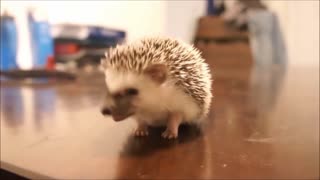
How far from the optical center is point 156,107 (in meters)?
0.57

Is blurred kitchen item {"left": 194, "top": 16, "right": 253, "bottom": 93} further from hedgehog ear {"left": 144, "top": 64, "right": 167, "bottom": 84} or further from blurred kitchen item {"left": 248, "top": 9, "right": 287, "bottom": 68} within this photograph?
hedgehog ear {"left": 144, "top": 64, "right": 167, "bottom": 84}

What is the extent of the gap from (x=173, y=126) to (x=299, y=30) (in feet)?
7.70

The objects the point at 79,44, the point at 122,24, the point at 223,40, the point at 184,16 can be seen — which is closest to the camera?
the point at 79,44

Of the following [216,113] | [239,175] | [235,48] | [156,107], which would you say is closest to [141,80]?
[156,107]

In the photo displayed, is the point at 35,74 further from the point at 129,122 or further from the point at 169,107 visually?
the point at 169,107

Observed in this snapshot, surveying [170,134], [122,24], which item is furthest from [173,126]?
[122,24]

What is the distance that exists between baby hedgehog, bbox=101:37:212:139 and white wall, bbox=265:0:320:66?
75.3 inches

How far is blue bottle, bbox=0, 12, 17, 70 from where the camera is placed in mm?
1619

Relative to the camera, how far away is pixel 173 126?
1.96ft

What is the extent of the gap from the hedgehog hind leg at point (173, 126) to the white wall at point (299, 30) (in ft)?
6.28

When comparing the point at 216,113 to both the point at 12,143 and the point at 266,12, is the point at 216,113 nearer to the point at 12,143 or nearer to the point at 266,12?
the point at 12,143

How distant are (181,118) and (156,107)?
0.13 feet

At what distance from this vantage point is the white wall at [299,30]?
8.09 feet

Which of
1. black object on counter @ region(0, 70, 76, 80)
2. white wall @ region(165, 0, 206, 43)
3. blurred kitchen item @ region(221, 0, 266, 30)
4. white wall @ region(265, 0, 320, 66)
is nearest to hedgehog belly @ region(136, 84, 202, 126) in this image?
black object on counter @ region(0, 70, 76, 80)
